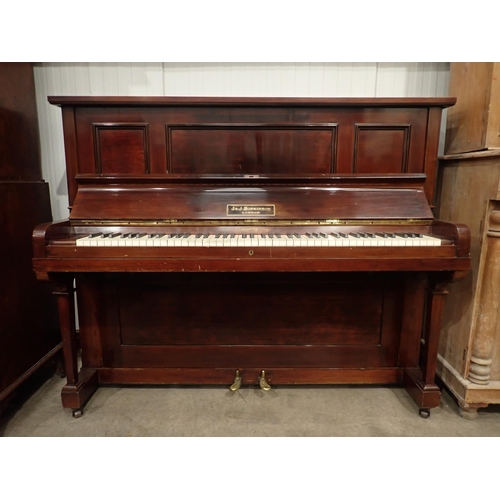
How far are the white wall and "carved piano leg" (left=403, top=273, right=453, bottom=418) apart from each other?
1.47 metres

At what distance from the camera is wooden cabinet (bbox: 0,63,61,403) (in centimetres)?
183

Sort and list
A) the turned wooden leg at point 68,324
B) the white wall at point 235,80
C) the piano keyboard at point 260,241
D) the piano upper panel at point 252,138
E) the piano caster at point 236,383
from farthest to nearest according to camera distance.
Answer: the white wall at point 235,80
the piano caster at point 236,383
the piano upper panel at point 252,138
the turned wooden leg at point 68,324
the piano keyboard at point 260,241

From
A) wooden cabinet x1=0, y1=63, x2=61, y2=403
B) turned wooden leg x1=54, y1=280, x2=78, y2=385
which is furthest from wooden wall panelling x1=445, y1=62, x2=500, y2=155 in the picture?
wooden cabinet x1=0, y1=63, x2=61, y2=403

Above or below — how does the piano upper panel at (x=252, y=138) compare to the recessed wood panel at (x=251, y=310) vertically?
above

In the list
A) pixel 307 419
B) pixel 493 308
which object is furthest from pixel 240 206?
pixel 493 308

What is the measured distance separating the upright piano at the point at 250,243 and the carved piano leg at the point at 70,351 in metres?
0.01

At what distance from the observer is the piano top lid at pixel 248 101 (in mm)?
1756

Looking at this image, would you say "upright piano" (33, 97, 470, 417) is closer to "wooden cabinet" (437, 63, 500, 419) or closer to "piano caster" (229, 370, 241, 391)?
"piano caster" (229, 370, 241, 391)

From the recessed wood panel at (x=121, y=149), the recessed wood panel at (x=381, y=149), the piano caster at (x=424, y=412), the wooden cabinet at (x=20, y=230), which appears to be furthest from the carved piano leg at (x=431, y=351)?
the wooden cabinet at (x=20, y=230)

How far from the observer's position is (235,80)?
2.34 meters

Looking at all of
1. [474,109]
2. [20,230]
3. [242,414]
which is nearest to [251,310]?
[242,414]

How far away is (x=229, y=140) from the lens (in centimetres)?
186

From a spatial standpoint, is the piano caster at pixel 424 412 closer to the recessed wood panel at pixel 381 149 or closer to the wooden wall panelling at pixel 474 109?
the recessed wood panel at pixel 381 149

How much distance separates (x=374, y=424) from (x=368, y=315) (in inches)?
23.4
